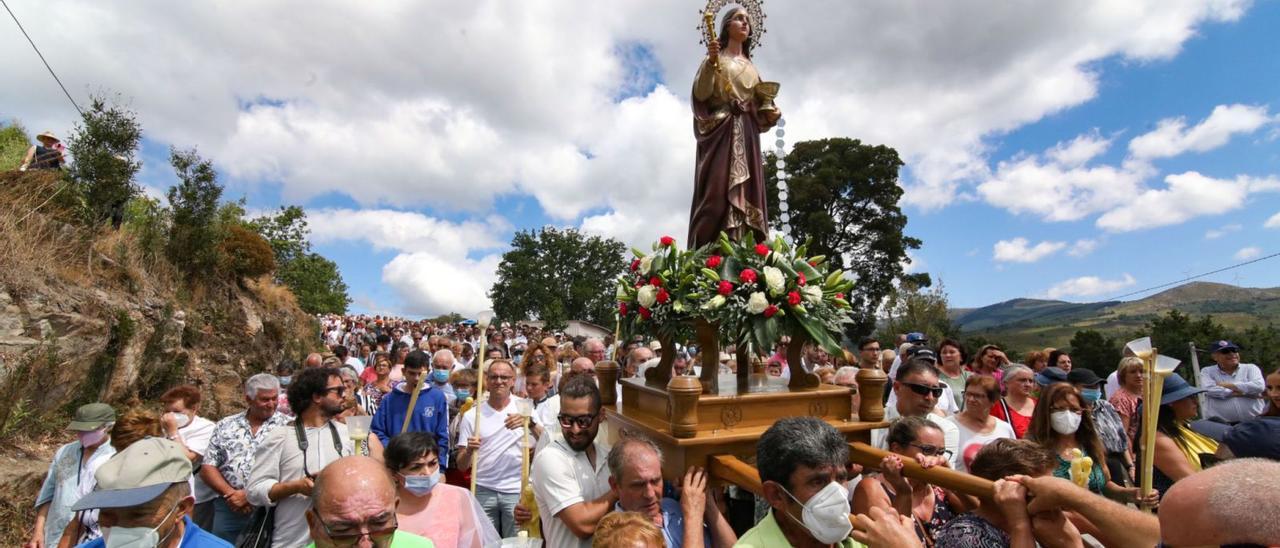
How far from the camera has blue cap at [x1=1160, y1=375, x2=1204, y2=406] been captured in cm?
452

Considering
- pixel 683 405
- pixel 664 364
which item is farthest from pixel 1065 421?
pixel 683 405

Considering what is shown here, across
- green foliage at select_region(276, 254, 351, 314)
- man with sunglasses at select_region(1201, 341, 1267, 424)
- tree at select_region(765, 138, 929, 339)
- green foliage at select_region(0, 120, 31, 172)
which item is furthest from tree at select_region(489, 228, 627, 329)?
man with sunglasses at select_region(1201, 341, 1267, 424)

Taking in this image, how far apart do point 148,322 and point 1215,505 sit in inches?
595

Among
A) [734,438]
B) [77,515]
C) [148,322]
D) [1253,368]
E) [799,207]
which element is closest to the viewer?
[734,438]

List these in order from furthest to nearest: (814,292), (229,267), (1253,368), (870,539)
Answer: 1. (229,267)
2. (1253,368)
3. (814,292)
4. (870,539)

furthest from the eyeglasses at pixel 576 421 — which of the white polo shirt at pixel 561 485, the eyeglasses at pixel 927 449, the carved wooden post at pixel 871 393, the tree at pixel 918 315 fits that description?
the tree at pixel 918 315

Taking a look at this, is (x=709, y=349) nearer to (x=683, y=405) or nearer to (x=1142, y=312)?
(x=683, y=405)

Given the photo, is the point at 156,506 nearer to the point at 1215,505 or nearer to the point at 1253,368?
the point at 1215,505

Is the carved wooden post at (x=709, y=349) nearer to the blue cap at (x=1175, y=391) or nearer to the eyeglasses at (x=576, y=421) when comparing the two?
the eyeglasses at (x=576, y=421)

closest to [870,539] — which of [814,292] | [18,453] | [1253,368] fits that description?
[814,292]

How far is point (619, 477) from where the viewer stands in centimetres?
291

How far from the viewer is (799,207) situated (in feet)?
112

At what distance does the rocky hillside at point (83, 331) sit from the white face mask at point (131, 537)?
6226 mm

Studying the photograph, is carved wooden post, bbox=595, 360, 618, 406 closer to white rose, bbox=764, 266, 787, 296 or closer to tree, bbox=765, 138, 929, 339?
white rose, bbox=764, 266, 787, 296
